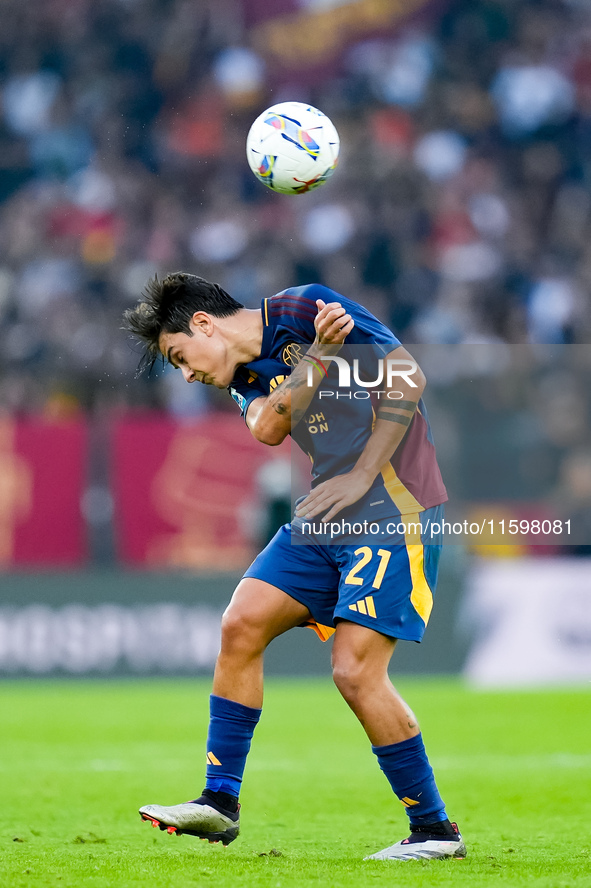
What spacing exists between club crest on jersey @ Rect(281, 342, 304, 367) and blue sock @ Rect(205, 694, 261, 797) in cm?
120

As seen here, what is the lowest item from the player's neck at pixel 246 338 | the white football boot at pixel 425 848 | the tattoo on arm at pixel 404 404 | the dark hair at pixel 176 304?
the white football boot at pixel 425 848

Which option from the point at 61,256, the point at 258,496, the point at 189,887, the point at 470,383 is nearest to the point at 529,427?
the point at 470,383

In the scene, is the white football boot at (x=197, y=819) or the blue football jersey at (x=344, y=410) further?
the blue football jersey at (x=344, y=410)

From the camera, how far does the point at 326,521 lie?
4.33 metres

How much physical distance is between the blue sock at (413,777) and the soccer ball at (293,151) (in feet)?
7.09

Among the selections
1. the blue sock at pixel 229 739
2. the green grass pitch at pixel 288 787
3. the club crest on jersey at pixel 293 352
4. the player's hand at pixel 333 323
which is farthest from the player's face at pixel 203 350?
the green grass pitch at pixel 288 787

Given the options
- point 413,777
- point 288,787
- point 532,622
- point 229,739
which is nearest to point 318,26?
point 532,622

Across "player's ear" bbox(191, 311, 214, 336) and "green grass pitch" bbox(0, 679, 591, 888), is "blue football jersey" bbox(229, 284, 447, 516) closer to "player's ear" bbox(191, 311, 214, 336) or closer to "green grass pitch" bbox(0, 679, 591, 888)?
"player's ear" bbox(191, 311, 214, 336)

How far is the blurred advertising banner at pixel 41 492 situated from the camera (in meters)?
11.6

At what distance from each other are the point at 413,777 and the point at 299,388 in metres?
1.37

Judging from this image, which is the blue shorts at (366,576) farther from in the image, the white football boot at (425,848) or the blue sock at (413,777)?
the white football boot at (425,848)

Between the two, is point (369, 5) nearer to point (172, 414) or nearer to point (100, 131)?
point (100, 131)

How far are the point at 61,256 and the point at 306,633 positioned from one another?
5.67 metres

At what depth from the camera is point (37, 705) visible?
9.95 metres
